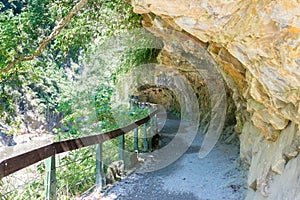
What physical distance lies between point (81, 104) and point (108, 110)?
2.99ft

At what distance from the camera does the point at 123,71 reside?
9.66 m

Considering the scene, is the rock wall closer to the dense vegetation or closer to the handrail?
the handrail

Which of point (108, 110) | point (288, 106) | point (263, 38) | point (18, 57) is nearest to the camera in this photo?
point (263, 38)

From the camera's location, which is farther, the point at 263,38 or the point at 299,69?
the point at 263,38

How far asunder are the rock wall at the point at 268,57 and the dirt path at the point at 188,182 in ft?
2.28

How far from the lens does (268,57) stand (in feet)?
7.96

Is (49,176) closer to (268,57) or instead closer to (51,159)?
(51,159)

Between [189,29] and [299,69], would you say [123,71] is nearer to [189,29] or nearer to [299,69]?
[189,29]

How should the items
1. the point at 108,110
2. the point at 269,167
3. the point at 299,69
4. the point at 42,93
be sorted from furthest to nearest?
the point at 42,93 < the point at 108,110 < the point at 269,167 < the point at 299,69

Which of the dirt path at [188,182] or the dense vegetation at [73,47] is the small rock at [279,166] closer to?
the dirt path at [188,182]

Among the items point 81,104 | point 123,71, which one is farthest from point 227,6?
point 123,71

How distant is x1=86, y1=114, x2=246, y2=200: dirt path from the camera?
3922 millimetres

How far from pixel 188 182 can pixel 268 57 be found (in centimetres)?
270

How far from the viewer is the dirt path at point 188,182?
12.9ft
